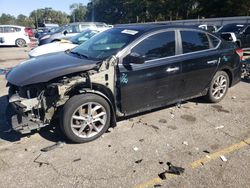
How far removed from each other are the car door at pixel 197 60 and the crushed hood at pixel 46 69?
184 cm

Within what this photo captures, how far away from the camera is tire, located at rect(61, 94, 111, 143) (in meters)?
4.14

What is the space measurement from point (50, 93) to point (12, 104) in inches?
23.9

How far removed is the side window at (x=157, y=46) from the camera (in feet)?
15.6

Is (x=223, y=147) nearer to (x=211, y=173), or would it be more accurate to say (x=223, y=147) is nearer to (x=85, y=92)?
(x=211, y=173)

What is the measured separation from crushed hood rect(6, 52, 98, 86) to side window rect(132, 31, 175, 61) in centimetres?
85

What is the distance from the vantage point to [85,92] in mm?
4277

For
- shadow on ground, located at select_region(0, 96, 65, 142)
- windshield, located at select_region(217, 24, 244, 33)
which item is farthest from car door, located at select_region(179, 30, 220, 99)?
windshield, located at select_region(217, 24, 244, 33)

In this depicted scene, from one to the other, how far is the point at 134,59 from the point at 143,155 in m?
1.50

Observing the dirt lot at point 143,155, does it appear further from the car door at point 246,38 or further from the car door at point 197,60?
the car door at point 246,38

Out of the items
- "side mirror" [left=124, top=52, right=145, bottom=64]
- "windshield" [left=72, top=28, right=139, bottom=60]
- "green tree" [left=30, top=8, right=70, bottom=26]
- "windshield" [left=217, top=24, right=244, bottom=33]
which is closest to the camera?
"side mirror" [left=124, top=52, right=145, bottom=64]

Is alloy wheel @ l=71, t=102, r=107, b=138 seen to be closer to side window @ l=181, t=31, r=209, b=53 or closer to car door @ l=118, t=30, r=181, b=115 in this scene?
car door @ l=118, t=30, r=181, b=115

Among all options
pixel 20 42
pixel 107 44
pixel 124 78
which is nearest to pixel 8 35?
pixel 20 42

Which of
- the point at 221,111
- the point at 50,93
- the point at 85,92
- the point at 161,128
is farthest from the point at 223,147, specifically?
the point at 50,93

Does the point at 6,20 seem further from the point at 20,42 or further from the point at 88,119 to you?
the point at 88,119
